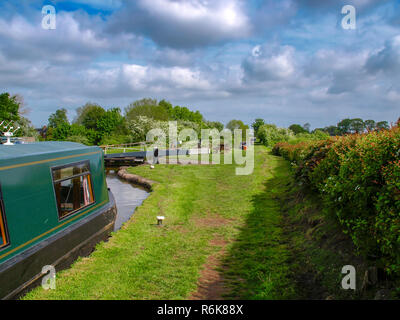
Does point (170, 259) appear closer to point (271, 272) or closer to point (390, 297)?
point (271, 272)

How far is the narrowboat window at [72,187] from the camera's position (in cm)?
677

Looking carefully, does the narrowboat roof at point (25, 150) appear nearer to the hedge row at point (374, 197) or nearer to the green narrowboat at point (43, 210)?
the green narrowboat at point (43, 210)

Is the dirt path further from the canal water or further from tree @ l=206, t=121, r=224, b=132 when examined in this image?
tree @ l=206, t=121, r=224, b=132

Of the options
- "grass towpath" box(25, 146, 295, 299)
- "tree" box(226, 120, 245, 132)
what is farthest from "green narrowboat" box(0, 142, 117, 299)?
"tree" box(226, 120, 245, 132)

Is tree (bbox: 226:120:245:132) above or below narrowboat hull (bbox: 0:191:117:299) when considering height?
above

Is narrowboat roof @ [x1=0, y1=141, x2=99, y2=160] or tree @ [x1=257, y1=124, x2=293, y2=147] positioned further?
tree @ [x1=257, y1=124, x2=293, y2=147]

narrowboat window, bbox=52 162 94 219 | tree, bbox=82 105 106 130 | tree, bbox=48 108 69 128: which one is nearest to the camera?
narrowboat window, bbox=52 162 94 219

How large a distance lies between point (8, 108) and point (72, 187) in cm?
4664

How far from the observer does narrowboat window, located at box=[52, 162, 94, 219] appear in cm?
677

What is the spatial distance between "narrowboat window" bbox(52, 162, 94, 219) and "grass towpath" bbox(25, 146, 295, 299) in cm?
115

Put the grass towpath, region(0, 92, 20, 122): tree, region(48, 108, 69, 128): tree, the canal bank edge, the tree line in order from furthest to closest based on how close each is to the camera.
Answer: region(48, 108, 69, 128): tree, the tree line, region(0, 92, 20, 122): tree, the canal bank edge, the grass towpath

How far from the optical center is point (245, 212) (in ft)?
34.3
